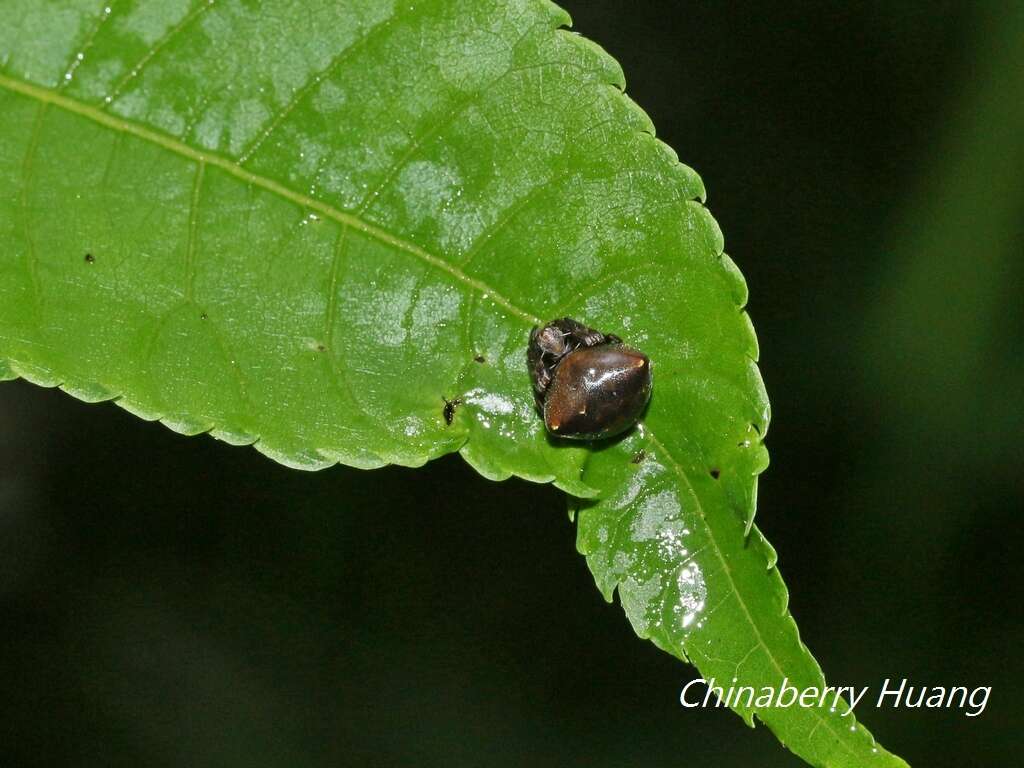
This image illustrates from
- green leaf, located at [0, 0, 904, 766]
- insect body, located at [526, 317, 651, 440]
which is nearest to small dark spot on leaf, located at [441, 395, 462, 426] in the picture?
green leaf, located at [0, 0, 904, 766]

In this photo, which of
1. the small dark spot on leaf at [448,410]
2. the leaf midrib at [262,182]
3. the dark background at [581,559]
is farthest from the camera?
the dark background at [581,559]

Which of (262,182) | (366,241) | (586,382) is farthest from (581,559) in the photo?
(262,182)

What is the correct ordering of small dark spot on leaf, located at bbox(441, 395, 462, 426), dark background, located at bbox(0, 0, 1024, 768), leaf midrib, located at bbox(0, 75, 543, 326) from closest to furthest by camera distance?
leaf midrib, located at bbox(0, 75, 543, 326)
small dark spot on leaf, located at bbox(441, 395, 462, 426)
dark background, located at bbox(0, 0, 1024, 768)

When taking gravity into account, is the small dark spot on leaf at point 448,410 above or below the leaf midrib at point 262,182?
below

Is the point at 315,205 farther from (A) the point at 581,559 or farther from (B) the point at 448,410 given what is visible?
(A) the point at 581,559

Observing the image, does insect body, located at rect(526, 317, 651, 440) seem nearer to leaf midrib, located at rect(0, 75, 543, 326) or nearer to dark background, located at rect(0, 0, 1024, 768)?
leaf midrib, located at rect(0, 75, 543, 326)

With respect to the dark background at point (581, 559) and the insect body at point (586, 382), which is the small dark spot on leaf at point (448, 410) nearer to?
the insect body at point (586, 382)

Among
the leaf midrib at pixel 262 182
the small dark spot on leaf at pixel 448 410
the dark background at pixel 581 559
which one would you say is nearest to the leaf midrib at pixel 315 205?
the leaf midrib at pixel 262 182

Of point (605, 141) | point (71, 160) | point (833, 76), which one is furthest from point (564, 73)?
point (833, 76)
